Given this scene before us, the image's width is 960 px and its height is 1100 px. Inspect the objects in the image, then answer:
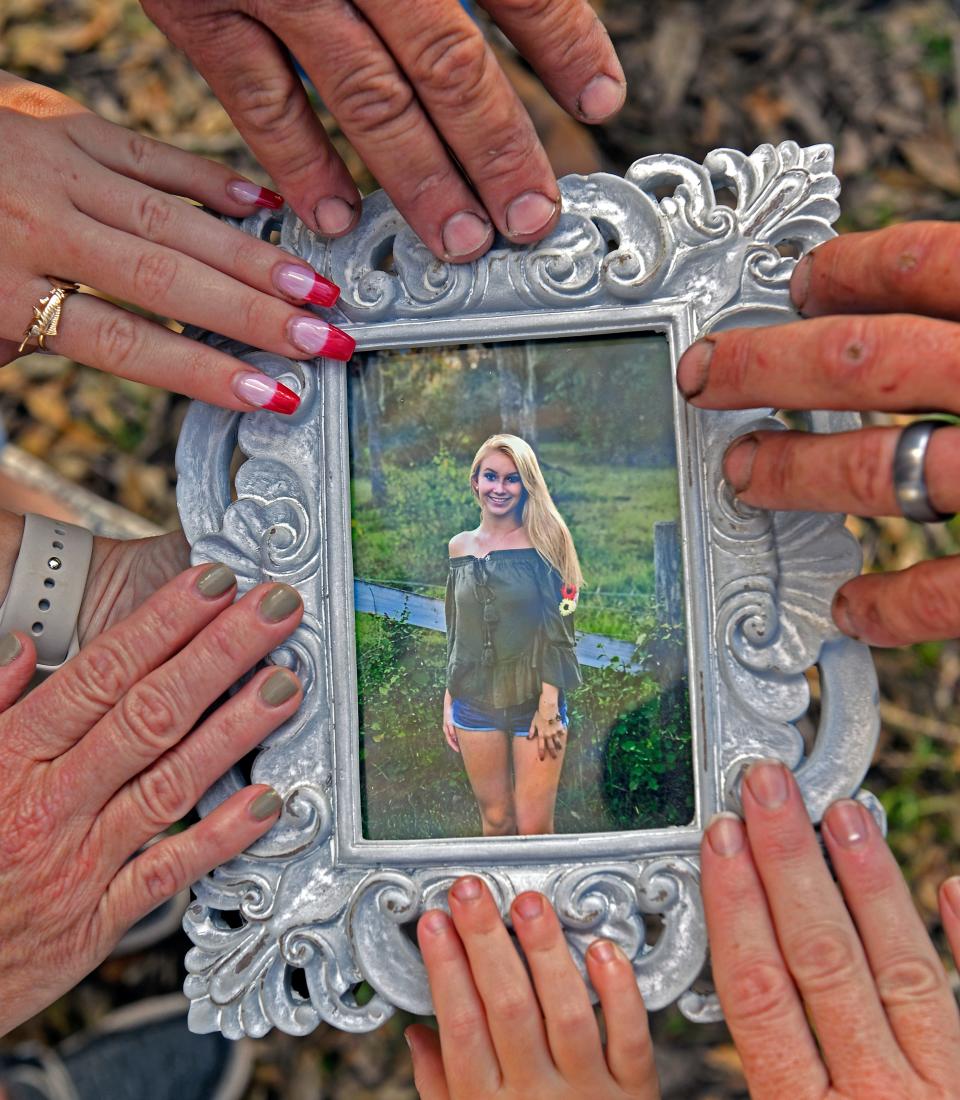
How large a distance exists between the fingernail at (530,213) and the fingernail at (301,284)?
0.80 feet

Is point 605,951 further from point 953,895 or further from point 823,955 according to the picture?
point 953,895

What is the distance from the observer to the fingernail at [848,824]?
1.22 meters

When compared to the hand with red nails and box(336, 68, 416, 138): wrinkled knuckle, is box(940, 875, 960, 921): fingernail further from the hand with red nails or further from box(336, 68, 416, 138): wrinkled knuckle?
box(336, 68, 416, 138): wrinkled knuckle

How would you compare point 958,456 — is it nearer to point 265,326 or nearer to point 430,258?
point 430,258

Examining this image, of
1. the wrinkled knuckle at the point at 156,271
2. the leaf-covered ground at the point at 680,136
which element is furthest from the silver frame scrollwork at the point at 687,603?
the leaf-covered ground at the point at 680,136

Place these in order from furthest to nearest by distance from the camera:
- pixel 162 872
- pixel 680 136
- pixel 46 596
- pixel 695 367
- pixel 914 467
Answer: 1. pixel 680 136
2. pixel 46 596
3. pixel 162 872
4. pixel 695 367
5. pixel 914 467

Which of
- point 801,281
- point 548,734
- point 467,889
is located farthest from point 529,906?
point 801,281

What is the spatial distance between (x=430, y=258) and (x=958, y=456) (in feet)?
2.21

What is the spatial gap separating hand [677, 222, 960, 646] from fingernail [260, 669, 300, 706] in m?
0.61

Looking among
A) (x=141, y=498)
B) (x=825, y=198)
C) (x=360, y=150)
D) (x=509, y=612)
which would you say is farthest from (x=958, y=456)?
(x=141, y=498)

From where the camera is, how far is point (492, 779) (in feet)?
4.16

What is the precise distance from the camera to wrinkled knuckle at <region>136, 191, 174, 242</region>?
4.25ft

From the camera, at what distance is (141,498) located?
7.36 ft

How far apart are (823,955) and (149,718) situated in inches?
35.1
